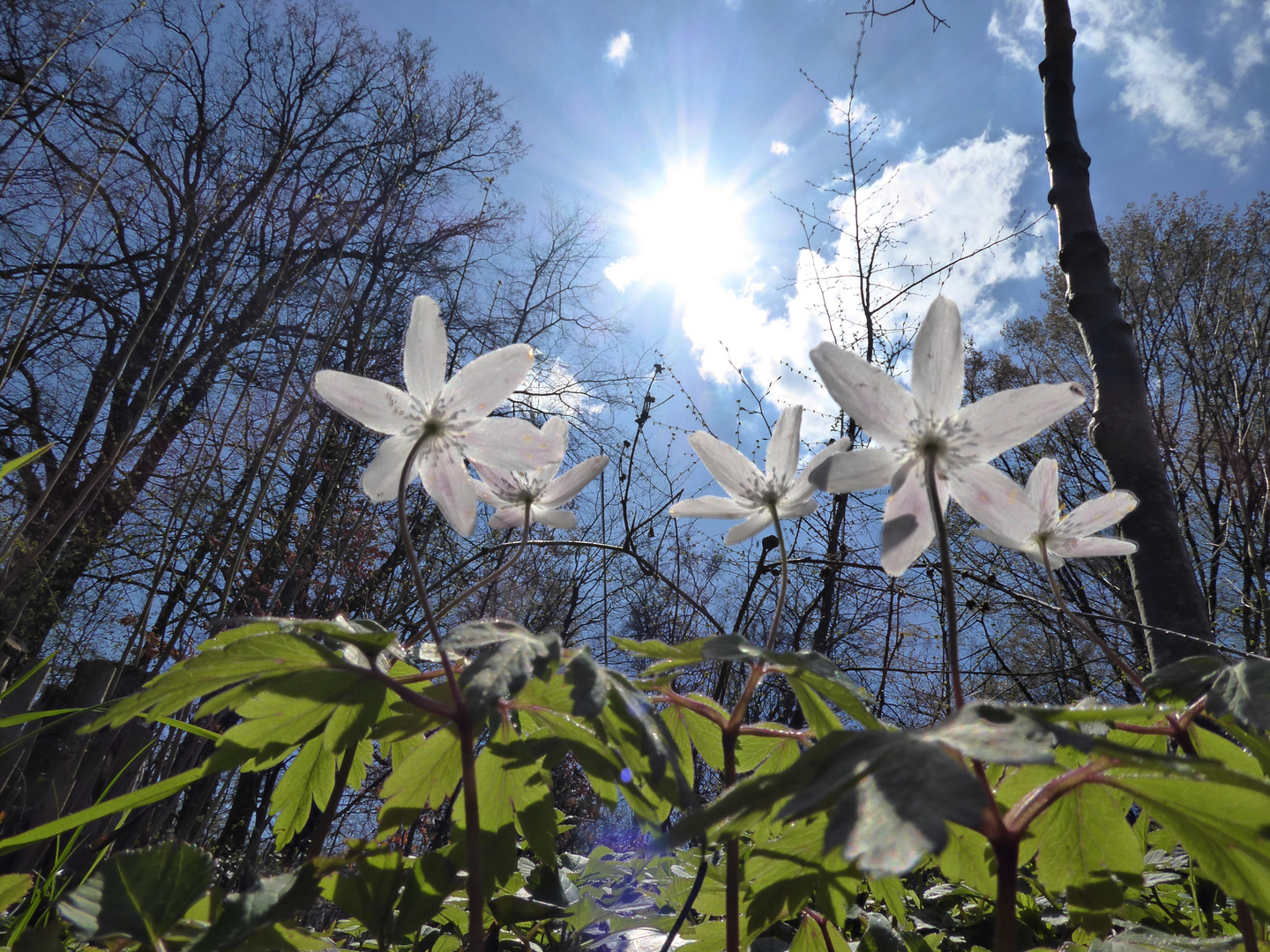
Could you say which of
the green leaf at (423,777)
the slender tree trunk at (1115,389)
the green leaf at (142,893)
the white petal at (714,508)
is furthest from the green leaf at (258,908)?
the slender tree trunk at (1115,389)

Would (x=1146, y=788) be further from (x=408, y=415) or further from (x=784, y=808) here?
(x=408, y=415)

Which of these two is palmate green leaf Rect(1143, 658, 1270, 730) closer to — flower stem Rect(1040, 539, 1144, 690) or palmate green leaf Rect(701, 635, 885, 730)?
flower stem Rect(1040, 539, 1144, 690)

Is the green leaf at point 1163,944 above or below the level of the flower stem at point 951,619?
below

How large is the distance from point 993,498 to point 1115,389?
35.4 inches

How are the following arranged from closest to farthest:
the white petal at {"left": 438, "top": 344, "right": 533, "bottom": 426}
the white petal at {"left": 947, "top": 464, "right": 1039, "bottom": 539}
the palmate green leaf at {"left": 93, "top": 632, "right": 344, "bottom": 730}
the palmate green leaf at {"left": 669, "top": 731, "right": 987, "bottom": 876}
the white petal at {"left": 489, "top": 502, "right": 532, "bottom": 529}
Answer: the palmate green leaf at {"left": 669, "top": 731, "right": 987, "bottom": 876}, the palmate green leaf at {"left": 93, "top": 632, "right": 344, "bottom": 730}, the white petal at {"left": 947, "top": 464, "right": 1039, "bottom": 539}, the white petal at {"left": 438, "top": 344, "right": 533, "bottom": 426}, the white petal at {"left": 489, "top": 502, "right": 532, "bottom": 529}

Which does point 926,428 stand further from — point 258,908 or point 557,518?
point 258,908

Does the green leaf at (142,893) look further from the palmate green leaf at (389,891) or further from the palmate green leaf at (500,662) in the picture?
the palmate green leaf at (500,662)

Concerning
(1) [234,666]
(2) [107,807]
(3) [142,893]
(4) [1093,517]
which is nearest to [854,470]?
(4) [1093,517]

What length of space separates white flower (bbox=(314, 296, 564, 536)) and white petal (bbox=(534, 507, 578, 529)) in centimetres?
12

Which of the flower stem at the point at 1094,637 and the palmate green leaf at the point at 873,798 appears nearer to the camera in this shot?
the palmate green leaf at the point at 873,798

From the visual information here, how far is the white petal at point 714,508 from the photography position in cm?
101

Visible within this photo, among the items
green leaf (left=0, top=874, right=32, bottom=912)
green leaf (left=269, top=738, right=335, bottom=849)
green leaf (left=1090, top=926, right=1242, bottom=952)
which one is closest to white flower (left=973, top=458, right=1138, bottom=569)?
green leaf (left=1090, top=926, right=1242, bottom=952)

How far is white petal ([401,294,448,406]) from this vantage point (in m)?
0.85

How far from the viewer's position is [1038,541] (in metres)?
0.95
